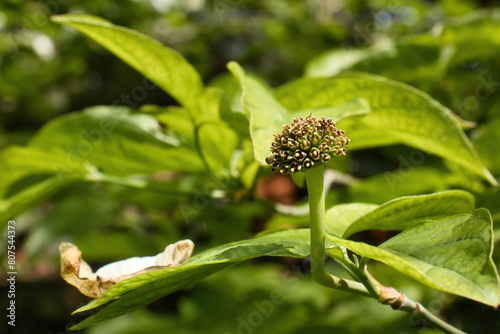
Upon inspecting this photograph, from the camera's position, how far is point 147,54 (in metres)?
0.71

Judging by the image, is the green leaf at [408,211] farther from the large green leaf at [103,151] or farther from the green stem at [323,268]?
the large green leaf at [103,151]

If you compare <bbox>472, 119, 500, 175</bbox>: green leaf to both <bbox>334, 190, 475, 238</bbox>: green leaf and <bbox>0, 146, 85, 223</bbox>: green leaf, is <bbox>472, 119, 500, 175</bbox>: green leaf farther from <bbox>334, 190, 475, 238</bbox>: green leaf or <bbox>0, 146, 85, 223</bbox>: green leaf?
<bbox>0, 146, 85, 223</bbox>: green leaf

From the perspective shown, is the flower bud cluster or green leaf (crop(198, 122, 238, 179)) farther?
green leaf (crop(198, 122, 238, 179))

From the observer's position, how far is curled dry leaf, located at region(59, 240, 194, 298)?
0.46 meters

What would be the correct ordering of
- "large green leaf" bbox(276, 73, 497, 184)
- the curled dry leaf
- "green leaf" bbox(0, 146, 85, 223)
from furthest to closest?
"green leaf" bbox(0, 146, 85, 223) < "large green leaf" bbox(276, 73, 497, 184) < the curled dry leaf

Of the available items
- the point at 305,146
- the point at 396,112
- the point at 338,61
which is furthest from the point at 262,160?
the point at 338,61

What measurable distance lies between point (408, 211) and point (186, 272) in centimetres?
21

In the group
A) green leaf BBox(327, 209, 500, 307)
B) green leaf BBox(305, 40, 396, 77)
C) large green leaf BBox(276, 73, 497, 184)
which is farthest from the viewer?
green leaf BBox(305, 40, 396, 77)

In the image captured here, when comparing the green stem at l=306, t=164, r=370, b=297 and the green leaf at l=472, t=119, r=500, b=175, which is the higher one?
the green stem at l=306, t=164, r=370, b=297

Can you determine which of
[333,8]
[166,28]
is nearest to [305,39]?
[166,28]

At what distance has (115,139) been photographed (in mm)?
864

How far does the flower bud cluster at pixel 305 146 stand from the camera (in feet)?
1.43

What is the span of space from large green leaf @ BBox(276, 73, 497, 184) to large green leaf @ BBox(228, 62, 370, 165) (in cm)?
2

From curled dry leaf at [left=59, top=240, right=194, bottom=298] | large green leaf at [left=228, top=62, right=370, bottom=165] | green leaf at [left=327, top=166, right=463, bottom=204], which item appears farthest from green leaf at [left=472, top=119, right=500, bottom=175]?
curled dry leaf at [left=59, top=240, right=194, bottom=298]
